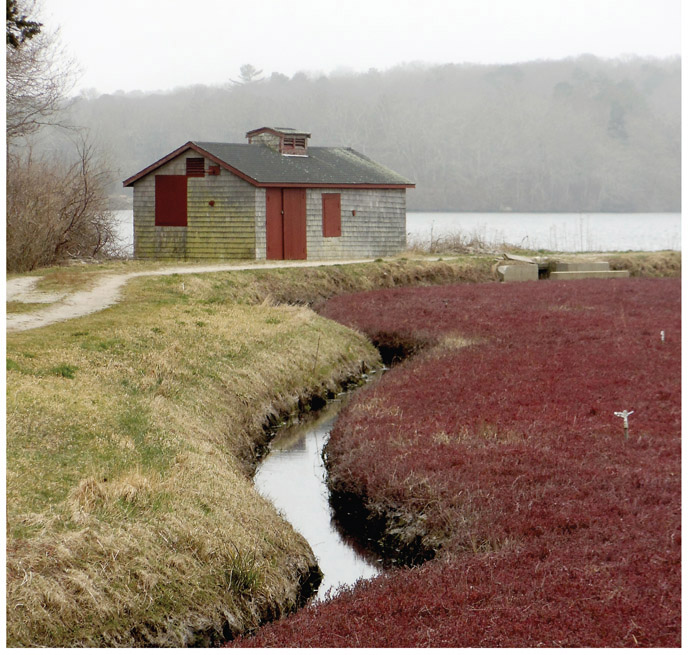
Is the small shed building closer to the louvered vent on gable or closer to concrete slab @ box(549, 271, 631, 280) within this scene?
the louvered vent on gable

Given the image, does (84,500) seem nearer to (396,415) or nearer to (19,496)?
(19,496)

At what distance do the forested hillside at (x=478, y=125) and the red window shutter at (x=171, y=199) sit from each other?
65.2 metres

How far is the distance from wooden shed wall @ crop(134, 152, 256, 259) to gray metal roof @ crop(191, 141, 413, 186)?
0.61 metres

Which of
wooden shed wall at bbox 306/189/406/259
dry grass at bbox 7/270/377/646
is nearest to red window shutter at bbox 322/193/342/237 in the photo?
wooden shed wall at bbox 306/189/406/259

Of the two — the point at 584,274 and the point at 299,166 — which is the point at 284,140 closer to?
the point at 299,166

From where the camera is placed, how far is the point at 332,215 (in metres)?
36.5

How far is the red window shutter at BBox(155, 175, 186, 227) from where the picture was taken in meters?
35.7

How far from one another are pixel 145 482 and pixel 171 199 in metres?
27.5

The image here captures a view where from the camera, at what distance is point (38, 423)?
422 inches

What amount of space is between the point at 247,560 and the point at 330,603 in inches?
50.5

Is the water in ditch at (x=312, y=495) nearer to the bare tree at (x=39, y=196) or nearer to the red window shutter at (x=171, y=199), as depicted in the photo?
the bare tree at (x=39, y=196)

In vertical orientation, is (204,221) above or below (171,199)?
below

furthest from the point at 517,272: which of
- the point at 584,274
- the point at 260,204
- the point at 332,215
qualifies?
the point at 260,204

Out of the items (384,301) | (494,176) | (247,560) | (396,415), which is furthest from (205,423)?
(494,176)
